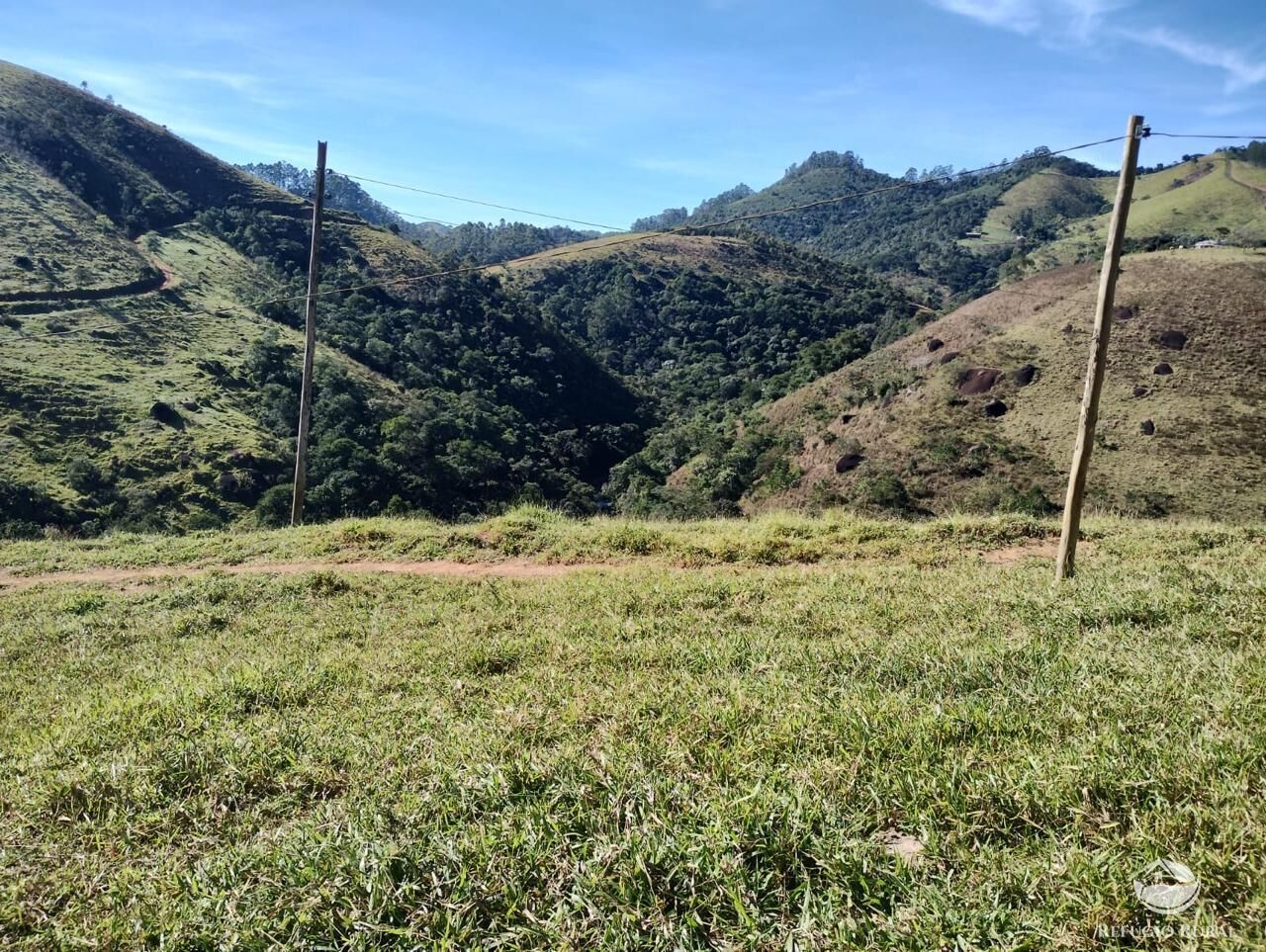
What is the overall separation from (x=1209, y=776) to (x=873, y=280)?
109 m

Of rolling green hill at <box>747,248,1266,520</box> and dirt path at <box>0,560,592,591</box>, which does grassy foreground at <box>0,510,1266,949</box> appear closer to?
dirt path at <box>0,560,592,591</box>

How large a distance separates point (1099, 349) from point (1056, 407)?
101ft

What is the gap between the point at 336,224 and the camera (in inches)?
2827

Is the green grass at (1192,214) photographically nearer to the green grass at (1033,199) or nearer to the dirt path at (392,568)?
the green grass at (1033,199)

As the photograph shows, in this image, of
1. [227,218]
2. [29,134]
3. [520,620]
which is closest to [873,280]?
[227,218]

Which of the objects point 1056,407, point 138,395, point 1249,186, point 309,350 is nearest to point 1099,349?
point 309,350

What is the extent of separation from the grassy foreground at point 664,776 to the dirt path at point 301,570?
8.36 feet

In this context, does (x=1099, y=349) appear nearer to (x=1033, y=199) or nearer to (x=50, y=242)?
(x=50, y=242)

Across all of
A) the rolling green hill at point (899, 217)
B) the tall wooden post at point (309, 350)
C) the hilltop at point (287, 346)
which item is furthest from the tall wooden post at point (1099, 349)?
the rolling green hill at point (899, 217)

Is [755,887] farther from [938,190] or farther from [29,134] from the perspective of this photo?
[938,190]

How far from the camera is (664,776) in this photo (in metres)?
3.12

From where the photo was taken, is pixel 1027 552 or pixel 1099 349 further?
pixel 1027 552

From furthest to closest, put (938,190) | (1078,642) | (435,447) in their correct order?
1. (938,190)
2. (435,447)
3. (1078,642)

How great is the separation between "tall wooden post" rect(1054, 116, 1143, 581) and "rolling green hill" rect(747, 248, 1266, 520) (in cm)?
2107
